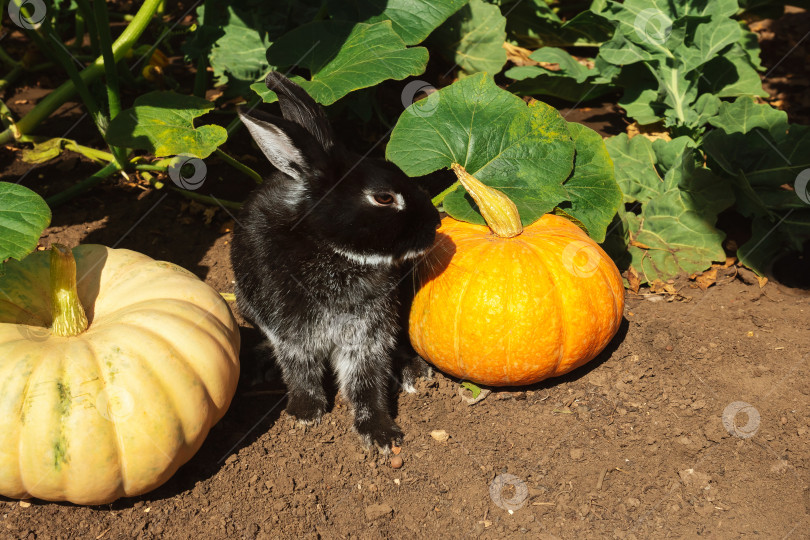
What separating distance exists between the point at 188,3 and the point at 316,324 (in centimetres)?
401

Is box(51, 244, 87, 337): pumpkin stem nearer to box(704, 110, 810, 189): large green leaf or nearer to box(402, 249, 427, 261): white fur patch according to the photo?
box(402, 249, 427, 261): white fur patch


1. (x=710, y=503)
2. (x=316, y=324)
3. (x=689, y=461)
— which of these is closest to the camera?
(x=710, y=503)

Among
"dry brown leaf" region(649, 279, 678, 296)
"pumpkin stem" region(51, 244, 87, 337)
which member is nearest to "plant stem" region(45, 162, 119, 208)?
"pumpkin stem" region(51, 244, 87, 337)

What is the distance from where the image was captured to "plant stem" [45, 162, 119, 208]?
4.14m

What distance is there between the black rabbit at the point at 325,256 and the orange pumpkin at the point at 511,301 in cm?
22

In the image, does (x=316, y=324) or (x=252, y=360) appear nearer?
(x=316, y=324)

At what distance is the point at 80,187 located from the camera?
4.20 meters

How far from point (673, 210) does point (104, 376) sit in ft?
10.4

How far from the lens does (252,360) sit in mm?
3666

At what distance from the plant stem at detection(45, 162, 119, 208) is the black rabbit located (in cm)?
131

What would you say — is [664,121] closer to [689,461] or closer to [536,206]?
[536,206]

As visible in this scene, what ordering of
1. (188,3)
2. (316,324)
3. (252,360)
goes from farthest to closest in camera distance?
(188,3) < (252,360) < (316,324)

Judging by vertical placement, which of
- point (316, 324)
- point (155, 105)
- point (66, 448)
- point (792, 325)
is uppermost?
point (155, 105)

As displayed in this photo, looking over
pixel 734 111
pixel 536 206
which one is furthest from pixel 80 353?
pixel 734 111
